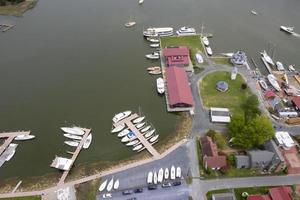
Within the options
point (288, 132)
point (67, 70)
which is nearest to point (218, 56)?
point (288, 132)

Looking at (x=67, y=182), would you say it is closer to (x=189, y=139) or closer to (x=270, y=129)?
(x=189, y=139)

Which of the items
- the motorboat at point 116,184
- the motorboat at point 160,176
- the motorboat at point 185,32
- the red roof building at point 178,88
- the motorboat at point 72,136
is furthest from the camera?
the motorboat at point 185,32

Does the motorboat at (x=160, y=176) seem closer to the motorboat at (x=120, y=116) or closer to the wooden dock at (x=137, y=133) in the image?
the wooden dock at (x=137, y=133)

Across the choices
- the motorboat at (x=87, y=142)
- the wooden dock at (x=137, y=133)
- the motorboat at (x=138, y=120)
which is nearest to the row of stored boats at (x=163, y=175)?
the wooden dock at (x=137, y=133)

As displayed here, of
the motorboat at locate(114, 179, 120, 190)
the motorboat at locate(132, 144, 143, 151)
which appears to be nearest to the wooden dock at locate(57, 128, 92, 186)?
the motorboat at locate(114, 179, 120, 190)

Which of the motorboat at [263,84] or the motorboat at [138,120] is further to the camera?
the motorboat at [263,84]

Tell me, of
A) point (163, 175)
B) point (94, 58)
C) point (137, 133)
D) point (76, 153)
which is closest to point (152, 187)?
point (163, 175)

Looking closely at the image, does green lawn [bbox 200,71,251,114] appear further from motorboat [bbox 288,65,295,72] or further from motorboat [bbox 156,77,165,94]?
motorboat [bbox 288,65,295,72]
